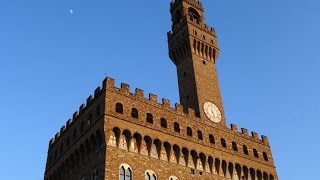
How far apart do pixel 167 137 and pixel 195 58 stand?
12763 millimetres

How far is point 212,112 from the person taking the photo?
1635 inches

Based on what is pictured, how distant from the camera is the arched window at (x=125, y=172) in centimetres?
3080

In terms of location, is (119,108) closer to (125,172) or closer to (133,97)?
(133,97)

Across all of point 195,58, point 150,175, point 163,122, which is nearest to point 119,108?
point 163,122

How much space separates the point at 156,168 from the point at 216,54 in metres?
19.4

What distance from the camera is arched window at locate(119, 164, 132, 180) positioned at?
30803 millimetres

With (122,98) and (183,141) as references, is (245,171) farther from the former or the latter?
(122,98)

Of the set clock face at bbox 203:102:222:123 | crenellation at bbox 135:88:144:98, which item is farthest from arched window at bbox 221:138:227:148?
crenellation at bbox 135:88:144:98

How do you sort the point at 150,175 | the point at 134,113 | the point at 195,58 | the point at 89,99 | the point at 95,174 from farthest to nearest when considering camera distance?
the point at 195,58
the point at 89,99
the point at 134,113
the point at 150,175
the point at 95,174

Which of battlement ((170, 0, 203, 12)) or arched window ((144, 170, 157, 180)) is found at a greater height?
battlement ((170, 0, 203, 12))

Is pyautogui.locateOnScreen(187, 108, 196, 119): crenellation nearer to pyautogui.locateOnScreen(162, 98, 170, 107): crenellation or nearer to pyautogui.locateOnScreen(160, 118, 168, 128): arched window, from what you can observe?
pyautogui.locateOnScreen(162, 98, 170, 107): crenellation

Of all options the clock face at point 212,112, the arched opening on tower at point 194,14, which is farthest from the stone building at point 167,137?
the arched opening on tower at point 194,14

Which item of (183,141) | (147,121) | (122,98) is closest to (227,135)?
(183,141)

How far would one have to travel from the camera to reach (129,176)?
31.2m
